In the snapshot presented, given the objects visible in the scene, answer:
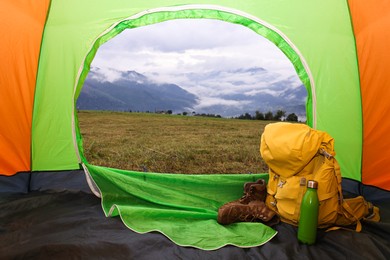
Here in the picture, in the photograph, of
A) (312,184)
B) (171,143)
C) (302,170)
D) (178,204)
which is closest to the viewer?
(312,184)

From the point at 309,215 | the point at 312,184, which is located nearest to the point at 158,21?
the point at 312,184

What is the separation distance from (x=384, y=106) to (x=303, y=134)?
878mm

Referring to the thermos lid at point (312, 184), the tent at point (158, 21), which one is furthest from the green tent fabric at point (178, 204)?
the thermos lid at point (312, 184)

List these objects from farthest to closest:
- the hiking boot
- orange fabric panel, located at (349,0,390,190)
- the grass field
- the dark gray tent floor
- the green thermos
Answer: the grass field, orange fabric panel, located at (349,0,390,190), the hiking boot, the green thermos, the dark gray tent floor

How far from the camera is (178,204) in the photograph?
231 centimetres

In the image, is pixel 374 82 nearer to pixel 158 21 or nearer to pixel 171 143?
pixel 158 21

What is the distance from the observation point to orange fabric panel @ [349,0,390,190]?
2.29 meters

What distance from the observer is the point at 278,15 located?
7.93 ft

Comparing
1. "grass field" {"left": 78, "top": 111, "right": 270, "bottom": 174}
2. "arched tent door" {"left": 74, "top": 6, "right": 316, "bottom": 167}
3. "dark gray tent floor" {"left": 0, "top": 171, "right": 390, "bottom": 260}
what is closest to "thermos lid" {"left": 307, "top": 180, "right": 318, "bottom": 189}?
"dark gray tent floor" {"left": 0, "top": 171, "right": 390, "bottom": 260}

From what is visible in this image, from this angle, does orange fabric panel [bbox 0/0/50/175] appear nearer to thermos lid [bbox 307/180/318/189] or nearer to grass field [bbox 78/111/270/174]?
grass field [bbox 78/111/270/174]

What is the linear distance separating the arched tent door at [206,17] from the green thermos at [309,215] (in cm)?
98

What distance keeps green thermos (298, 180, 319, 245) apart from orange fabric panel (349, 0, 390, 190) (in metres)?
0.98

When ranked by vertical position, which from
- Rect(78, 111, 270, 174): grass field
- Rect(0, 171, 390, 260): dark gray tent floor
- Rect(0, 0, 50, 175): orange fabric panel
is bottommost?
Rect(0, 171, 390, 260): dark gray tent floor

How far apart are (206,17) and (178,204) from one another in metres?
1.36
